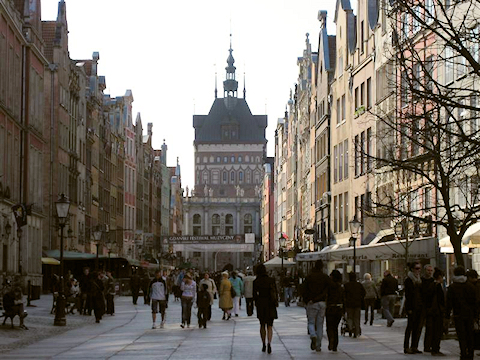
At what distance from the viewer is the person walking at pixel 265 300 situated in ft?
70.2

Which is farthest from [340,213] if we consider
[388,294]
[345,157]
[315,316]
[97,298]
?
[315,316]

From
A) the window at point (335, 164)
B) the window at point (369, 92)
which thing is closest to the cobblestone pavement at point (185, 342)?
the window at point (369, 92)

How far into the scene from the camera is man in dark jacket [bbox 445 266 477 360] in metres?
18.6

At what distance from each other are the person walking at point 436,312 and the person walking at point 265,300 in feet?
9.49

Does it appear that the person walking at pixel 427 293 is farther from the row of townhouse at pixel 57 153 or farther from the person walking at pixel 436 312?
the row of townhouse at pixel 57 153

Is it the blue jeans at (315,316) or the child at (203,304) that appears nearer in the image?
the blue jeans at (315,316)

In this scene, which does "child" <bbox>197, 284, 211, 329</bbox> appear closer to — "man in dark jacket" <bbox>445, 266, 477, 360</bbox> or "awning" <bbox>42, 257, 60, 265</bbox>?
"man in dark jacket" <bbox>445, 266, 477, 360</bbox>

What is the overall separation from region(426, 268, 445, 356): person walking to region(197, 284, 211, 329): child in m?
10.9

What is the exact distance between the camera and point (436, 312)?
2022 cm

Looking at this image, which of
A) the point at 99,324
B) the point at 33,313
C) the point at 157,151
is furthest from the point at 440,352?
the point at 157,151

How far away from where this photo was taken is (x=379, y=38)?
54031 millimetres

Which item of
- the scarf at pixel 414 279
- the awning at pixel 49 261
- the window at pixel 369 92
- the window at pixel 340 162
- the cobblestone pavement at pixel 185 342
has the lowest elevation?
the cobblestone pavement at pixel 185 342

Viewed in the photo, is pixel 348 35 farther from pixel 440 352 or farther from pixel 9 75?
pixel 440 352

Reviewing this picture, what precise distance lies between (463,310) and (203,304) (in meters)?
12.7
